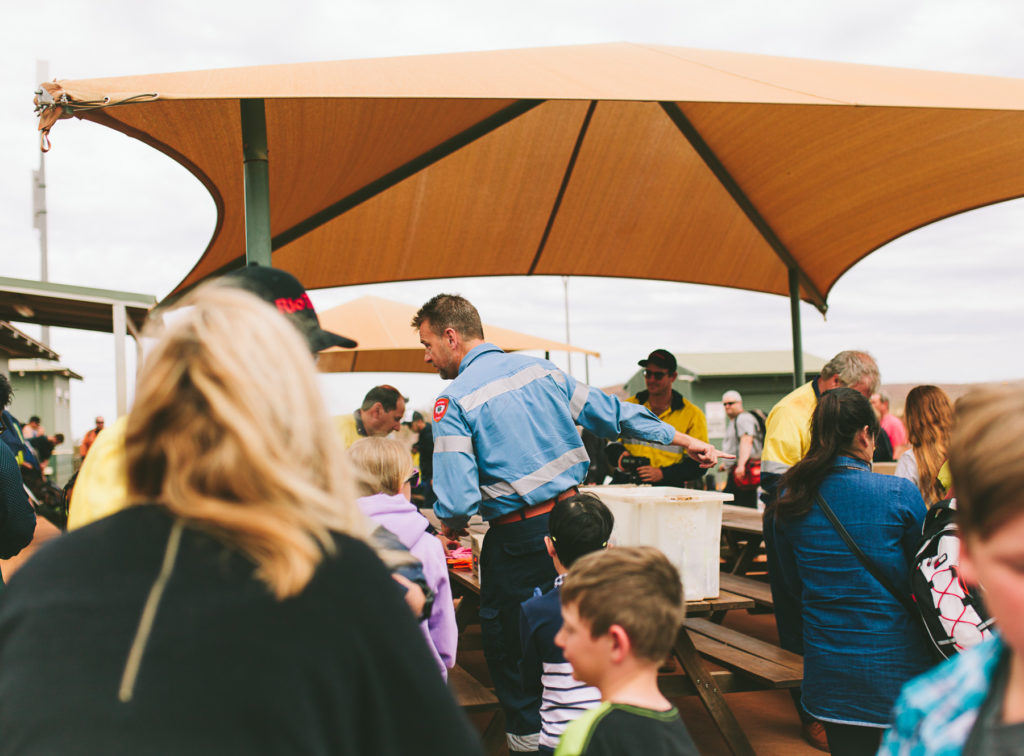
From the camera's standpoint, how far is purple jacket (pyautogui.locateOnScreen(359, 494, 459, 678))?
8.34 ft

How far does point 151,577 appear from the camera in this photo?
89cm

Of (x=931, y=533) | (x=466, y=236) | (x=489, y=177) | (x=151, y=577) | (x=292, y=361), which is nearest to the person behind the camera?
(x=151, y=577)

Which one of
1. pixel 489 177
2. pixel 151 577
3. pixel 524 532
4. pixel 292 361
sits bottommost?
pixel 524 532

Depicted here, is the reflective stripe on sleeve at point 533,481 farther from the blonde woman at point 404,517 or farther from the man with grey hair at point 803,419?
the man with grey hair at point 803,419

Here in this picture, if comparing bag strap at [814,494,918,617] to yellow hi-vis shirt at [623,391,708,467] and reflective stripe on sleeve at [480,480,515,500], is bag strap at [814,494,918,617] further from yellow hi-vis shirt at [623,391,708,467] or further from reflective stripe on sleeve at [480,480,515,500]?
yellow hi-vis shirt at [623,391,708,467]

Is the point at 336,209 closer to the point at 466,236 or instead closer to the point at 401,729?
the point at 466,236

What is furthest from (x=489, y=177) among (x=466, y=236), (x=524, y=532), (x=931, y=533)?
(x=931, y=533)

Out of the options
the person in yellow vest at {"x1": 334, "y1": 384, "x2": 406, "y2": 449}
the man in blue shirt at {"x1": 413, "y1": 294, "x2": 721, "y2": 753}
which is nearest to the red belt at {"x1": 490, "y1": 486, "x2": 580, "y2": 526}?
the man in blue shirt at {"x1": 413, "y1": 294, "x2": 721, "y2": 753}

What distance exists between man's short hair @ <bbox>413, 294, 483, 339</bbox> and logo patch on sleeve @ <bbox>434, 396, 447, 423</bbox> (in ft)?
1.28

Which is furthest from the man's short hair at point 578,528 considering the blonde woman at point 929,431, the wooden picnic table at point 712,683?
the blonde woman at point 929,431

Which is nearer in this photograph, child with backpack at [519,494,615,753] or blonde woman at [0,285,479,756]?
blonde woman at [0,285,479,756]

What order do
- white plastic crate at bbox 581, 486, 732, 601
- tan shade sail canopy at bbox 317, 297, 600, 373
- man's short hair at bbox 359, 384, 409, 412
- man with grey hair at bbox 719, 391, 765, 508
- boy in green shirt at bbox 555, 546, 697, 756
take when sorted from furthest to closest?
tan shade sail canopy at bbox 317, 297, 600, 373 < man with grey hair at bbox 719, 391, 765, 508 < man's short hair at bbox 359, 384, 409, 412 < white plastic crate at bbox 581, 486, 732, 601 < boy in green shirt at bbox 555, 546, 697, 756

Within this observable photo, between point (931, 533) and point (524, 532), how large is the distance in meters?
1.47

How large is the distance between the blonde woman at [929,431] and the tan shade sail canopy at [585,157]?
1.25 m
